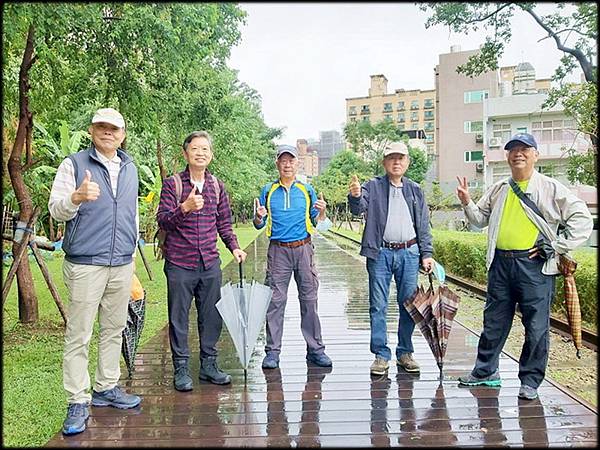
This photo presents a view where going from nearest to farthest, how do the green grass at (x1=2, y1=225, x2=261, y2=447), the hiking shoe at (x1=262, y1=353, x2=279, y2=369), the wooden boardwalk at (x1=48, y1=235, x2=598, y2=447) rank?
the wooden boardwalk at (x1=48, y1=235, x2=598, y2=447) → the green grass at (x1=2, y1=225, x2=261, y2=447) → the hiking shoe at (x1=262, y1=353, x2=279, y2=369)

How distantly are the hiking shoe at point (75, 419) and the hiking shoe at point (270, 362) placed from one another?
1526 millimetres

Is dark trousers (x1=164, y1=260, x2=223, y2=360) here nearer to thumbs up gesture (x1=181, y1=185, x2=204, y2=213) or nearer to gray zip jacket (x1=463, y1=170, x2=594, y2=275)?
thumbs up gesture (x1=181, y1=185, x2=204, y2=213)

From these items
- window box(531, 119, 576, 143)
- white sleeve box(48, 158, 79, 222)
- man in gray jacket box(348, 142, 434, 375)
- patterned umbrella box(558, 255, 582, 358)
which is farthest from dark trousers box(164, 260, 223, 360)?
window box(531, 119, 576, 143)

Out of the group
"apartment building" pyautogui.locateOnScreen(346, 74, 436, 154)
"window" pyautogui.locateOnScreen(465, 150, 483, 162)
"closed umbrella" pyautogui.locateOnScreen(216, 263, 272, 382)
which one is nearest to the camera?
"closed umbrella" pyautogui.locateOnScreen(216, 263, 272, 382)

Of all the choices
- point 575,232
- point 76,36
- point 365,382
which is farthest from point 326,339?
point 76,36

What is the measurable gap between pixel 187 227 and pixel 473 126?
129 ft

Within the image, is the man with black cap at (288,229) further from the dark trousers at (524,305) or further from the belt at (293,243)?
the dark trousers at (524,305)

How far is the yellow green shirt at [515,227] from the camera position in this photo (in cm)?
349

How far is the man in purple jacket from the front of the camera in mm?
3672

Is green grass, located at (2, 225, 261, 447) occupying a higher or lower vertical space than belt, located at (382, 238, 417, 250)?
lower

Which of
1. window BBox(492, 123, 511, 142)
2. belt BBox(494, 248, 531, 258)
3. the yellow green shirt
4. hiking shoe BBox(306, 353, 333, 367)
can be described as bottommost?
hiking shoe BBox(306, 353, 333, 367)

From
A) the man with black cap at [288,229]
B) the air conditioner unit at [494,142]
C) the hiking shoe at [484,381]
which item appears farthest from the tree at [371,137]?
the hiking shoe at [484,381]

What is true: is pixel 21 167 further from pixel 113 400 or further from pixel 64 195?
pixel 113 400

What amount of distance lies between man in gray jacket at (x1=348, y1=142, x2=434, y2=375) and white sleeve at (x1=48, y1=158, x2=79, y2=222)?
1.88 metres
